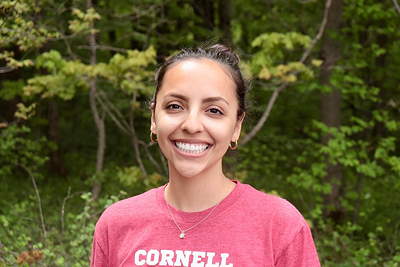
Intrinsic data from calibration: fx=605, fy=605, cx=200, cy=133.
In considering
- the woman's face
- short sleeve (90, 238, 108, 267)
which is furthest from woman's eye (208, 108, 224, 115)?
short sleeve (90, 238, 108, 267)

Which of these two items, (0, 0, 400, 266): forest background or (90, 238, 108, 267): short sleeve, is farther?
(0, 0, 400, 266): forest background

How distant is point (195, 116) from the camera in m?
1.94

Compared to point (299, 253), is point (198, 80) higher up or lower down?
higher up

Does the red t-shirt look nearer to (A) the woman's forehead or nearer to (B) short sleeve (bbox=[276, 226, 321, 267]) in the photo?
(B) short sleeve (bbox=[276, 226, 321, 267])

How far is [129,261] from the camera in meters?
2.02

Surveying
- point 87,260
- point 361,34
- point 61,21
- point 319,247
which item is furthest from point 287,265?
point 361,34

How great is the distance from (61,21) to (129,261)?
6.70 m

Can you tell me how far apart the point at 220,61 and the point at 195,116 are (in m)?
0.26

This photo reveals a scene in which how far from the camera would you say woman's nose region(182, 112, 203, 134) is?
75.8 inches

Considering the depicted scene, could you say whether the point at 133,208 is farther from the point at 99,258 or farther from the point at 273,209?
the point at 273,209

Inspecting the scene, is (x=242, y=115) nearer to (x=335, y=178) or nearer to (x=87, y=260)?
(x=87, y=260)

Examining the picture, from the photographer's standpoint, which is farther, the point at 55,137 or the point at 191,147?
the point at 55,137

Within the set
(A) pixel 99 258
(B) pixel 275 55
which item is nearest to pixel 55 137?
(B) pixel 275 55

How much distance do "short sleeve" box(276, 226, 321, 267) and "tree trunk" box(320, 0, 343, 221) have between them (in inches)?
259
